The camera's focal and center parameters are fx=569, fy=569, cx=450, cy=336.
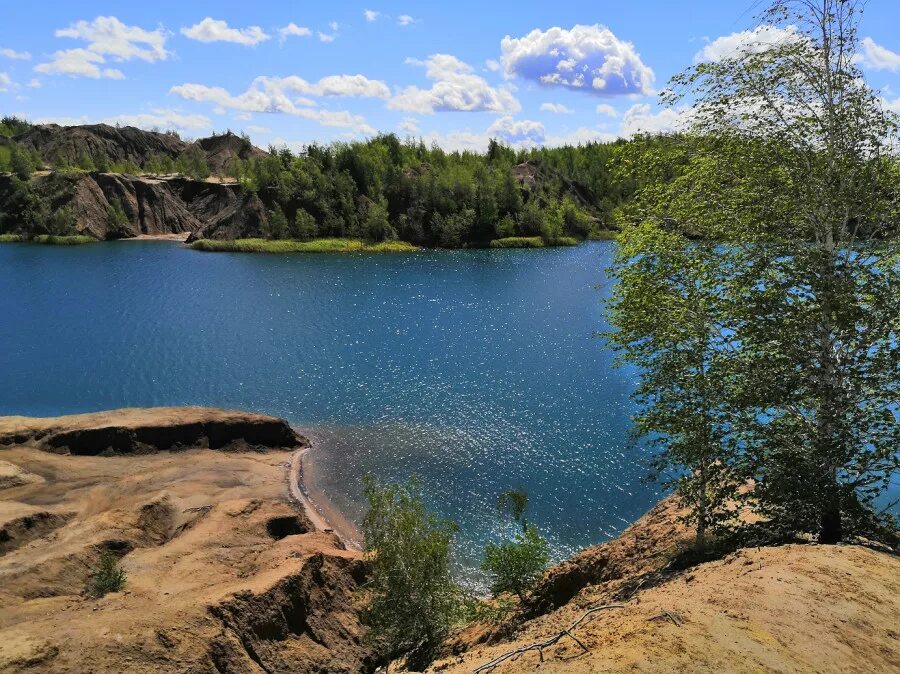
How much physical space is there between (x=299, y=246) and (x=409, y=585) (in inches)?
4232

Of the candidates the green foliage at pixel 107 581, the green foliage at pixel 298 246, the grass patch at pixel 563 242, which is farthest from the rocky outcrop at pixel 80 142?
the green foliage at pixel 107 581

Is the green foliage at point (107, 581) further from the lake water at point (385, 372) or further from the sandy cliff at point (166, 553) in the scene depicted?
the lake water at point (385, 372)

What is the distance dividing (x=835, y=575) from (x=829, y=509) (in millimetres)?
2303

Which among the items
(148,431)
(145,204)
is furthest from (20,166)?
(148,431)

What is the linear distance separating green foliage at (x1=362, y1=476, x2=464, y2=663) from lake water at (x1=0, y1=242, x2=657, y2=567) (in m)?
7.51

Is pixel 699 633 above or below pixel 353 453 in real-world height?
above

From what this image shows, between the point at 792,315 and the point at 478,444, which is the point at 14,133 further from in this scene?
the point at 792,315

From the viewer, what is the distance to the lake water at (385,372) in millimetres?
29500

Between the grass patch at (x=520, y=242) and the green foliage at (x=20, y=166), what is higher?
the green foliage at (x=20, y=166)

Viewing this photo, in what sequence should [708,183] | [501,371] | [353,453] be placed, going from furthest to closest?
[501,371] → [353,453] → [708,183]

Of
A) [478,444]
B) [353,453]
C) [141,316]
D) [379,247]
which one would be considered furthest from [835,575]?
[379,247]

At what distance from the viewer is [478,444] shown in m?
33.1

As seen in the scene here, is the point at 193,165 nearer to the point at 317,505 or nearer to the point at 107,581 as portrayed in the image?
the point at 317,505

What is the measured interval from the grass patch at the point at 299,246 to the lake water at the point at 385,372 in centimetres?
3108
